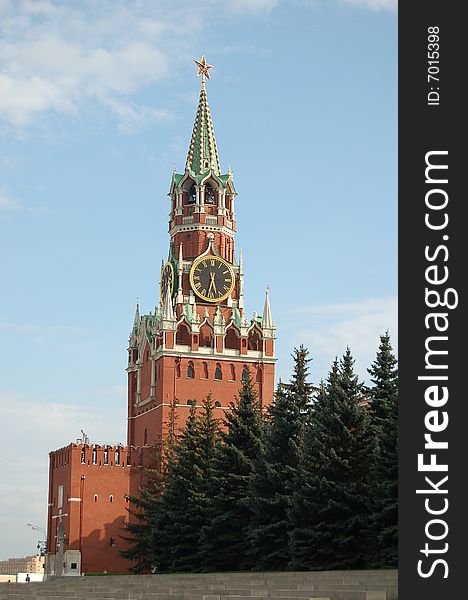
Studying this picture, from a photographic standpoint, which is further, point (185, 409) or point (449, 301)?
point (185, 409)

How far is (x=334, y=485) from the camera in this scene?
108ft

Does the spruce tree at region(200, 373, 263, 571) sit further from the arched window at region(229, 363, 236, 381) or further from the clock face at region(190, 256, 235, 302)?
the clock face at region(190, 256, 235, 302)

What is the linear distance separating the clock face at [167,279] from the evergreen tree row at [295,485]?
29.5 m

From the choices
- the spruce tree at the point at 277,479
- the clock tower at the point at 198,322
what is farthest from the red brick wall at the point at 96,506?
the spruce tree at the point at 277,479

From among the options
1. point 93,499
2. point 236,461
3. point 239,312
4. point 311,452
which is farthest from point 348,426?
point 239,312

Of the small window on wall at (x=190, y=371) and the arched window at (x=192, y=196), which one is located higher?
the arched window at (x=192, y=196)

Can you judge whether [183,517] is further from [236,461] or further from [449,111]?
[449,111]

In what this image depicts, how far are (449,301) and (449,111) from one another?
7.73 feet

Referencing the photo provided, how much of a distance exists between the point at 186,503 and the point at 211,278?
1322 inches

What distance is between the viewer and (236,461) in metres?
41.0

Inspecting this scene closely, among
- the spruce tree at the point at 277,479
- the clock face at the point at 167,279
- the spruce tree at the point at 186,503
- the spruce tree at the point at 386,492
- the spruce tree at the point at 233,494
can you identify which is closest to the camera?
the spruce tree at the point at 386,492

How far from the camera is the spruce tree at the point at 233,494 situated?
1570 inches

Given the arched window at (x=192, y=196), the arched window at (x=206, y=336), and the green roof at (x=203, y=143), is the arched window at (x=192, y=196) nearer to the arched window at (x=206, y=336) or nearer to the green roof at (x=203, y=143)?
the green roof at (x=203, y=143)

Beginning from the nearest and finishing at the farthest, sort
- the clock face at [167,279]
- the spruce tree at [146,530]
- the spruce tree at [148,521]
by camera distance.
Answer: the spruce tree at [148,521], the spruce tree at [146,530], the clock face at [167,279]
